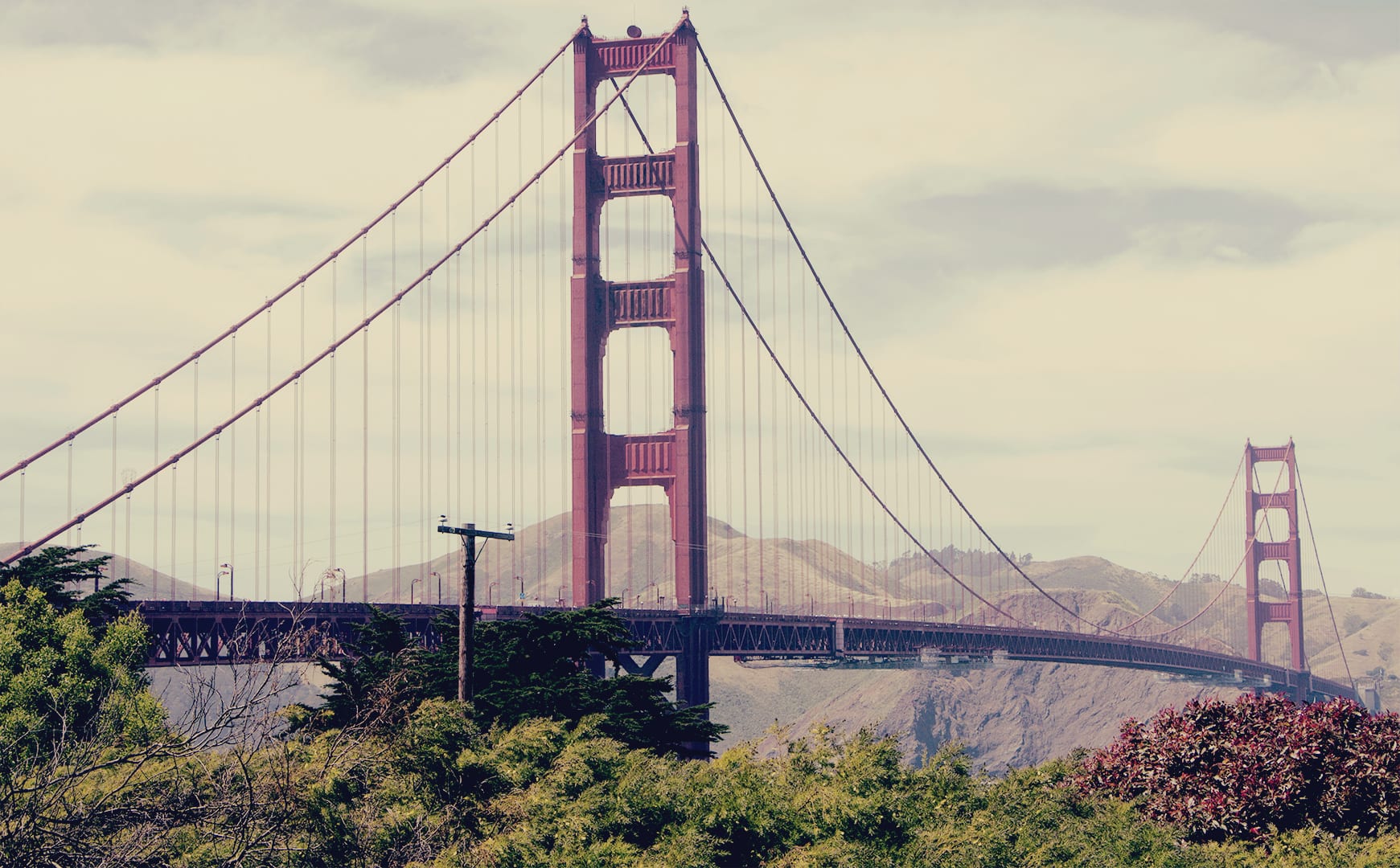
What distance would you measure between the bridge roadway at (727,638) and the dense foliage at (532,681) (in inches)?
57.8

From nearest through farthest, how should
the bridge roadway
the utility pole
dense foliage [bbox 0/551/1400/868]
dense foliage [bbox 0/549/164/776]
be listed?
1. dense foliage [bbox 0/551/1400/868]
2. the utility pole
3. dense foliage [bbox 0/549/164/776]
4. the bridge roadway

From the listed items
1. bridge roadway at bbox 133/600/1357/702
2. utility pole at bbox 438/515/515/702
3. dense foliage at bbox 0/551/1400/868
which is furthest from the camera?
bridge roadway at bbox 133/600/1357/702

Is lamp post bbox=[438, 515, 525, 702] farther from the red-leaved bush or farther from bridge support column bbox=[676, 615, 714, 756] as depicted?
bridge support column bbox=[676, 615, 714, 756]

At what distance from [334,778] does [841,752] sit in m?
13.0

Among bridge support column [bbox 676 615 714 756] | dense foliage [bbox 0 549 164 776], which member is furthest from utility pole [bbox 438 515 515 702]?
bridge support column [bbox 676 615 714 756]

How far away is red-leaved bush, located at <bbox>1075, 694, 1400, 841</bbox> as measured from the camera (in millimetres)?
49719

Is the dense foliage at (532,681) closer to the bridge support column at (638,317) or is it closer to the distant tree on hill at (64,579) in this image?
the distant tree on hill at (64,579)

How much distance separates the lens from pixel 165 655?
202ft

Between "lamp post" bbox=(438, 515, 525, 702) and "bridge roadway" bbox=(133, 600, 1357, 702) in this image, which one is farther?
"bridge roadway" bbox=(133, 600, 1357, 702)

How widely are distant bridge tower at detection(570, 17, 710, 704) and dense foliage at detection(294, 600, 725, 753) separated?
3999cm

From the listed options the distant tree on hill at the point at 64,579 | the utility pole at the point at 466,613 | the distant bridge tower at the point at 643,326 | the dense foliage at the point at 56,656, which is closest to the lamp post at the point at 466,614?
the utility pole at the point at 466,613

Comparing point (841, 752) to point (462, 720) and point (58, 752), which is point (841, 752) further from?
point (58, 752)

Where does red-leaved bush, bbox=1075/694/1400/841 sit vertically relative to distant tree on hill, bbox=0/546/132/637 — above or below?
below

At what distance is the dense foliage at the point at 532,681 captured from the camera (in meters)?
43.6
